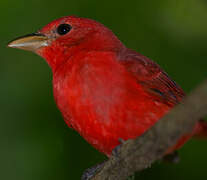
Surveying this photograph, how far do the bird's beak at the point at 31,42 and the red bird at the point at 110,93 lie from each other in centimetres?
28

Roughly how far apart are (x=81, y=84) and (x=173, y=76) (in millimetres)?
1677

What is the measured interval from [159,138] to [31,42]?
2.33 m

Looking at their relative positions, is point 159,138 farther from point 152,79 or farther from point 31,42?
point 31,42

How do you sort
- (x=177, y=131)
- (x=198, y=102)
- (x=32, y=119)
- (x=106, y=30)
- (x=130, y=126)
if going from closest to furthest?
1. (x=198, y=102)
2. (x=177, y=131)
3. (x=130, y=126)
4. (x=106, y=30)
5. (x=32, y=119)

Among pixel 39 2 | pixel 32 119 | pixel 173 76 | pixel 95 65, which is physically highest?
pixel 39 2

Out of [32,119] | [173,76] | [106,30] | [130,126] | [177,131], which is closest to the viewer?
[177,131]

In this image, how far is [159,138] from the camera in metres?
3.34

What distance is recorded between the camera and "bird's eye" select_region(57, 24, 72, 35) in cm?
519

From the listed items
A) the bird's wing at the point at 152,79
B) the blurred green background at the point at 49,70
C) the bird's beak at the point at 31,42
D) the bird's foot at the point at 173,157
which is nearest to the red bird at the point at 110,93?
the bird's wing at the point at 152,79

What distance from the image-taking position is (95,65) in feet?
14.2

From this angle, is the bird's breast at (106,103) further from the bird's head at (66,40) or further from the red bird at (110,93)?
the bird's head at (66,40)

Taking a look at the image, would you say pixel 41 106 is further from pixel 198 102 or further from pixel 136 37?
pixel 198 102

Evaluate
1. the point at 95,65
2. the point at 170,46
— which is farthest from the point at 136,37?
the point at 95,65

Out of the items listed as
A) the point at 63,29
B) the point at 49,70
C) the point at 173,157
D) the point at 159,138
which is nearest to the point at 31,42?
the point at 63,29
